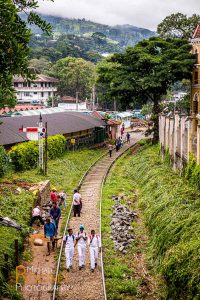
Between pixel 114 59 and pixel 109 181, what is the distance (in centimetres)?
1698

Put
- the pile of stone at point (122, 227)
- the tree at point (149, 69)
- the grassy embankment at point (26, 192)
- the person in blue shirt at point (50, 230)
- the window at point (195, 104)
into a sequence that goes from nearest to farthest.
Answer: the grassy embankment at point (26, 192)
the person in blue shirt at point (50, 230)
the pile of stone at point (122, 227)
the tree at point (149, 69)
the window at point (195, 104)

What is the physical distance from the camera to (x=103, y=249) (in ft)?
53.5

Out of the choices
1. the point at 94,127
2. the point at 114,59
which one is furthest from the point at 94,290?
the point at 94,127

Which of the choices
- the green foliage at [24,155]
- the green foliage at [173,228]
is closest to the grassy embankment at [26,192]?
the green foliage at [24,155]

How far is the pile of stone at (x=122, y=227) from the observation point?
16812 mm

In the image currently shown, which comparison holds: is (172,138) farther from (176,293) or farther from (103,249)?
(176,293)

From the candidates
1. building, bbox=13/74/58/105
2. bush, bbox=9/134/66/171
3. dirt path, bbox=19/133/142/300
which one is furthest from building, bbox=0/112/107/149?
building, bbox=13/74/58/105

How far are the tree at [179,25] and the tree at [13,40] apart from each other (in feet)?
141

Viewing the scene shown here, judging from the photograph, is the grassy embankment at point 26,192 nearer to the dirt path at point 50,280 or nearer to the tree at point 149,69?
the dirt path at point 50,280

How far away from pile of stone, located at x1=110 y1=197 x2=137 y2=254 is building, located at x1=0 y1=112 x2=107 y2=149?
1242cm

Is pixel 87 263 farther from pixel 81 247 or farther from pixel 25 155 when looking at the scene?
pixel 25 155

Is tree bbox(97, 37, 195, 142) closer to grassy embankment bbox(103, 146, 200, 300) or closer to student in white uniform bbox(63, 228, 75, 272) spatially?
grassy embankment bbox(103, 146, 200, 300)

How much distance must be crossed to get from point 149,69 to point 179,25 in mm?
13747

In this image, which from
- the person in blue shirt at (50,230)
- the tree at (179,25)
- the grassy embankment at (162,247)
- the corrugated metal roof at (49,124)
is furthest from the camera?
the tree at (179,25)
